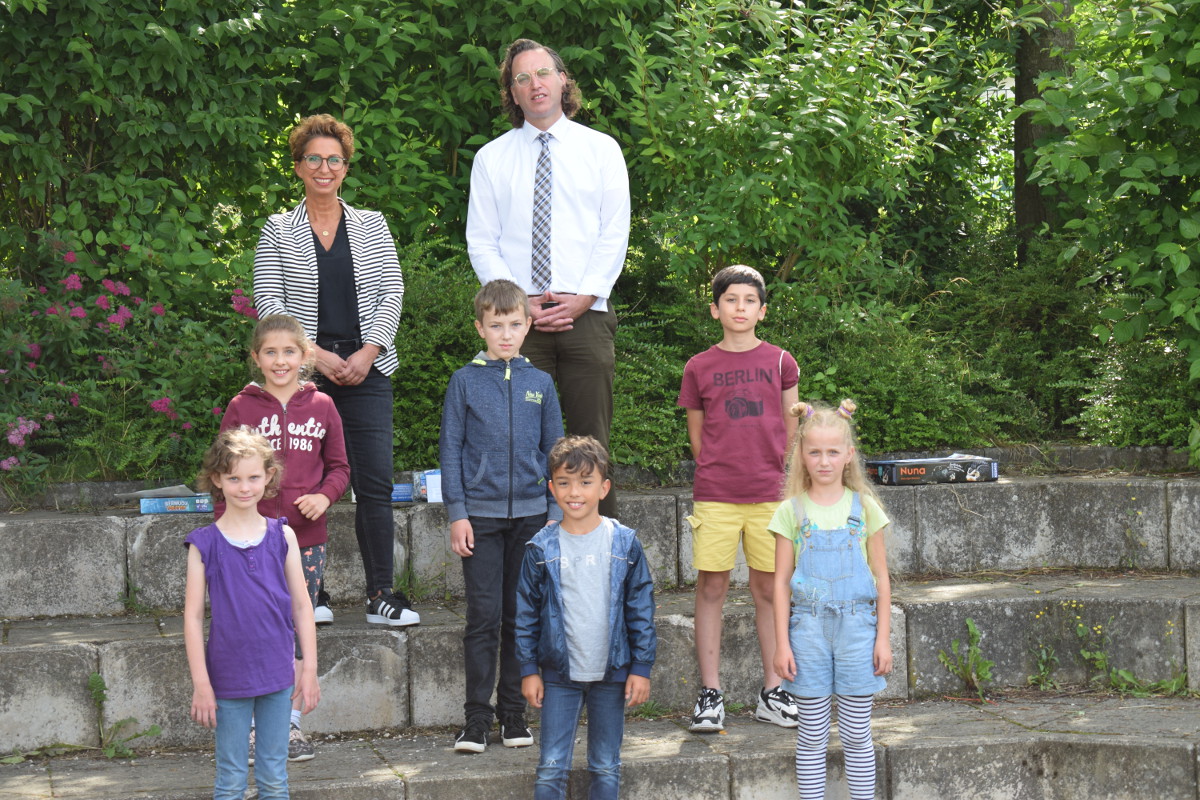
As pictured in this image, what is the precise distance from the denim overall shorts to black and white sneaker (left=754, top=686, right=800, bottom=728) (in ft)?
2.15

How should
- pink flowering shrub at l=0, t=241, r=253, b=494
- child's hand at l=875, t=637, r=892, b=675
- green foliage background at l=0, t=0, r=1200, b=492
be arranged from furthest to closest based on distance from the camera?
1. green foliage background at l=0, t=0, r=1200, b=492
2. pink flowering shrub at l=0, t=241, r=253, b=494
3. child's hand at l=875, t=637, r=892, b=675

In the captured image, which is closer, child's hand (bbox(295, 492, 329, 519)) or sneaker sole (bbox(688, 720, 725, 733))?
child's hand (bbox(295, 492, 329, 519))

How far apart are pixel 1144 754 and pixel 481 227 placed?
2.96 m

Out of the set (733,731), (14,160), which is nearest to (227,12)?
(14,160)

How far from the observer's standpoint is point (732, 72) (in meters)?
6.23

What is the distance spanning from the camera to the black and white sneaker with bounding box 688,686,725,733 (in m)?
4.37

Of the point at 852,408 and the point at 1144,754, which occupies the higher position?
the point at 852,408

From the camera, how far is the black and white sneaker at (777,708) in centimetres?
446

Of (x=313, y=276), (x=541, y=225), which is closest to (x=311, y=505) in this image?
(x=313, y=276)

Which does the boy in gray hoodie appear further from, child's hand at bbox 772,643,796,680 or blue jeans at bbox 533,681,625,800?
child's hand at bbox 772,643,796,680

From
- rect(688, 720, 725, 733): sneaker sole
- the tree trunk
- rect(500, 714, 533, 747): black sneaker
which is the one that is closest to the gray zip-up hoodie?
rect(500, 714, 533, 747): black sneaker

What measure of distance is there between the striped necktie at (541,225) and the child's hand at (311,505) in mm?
1122

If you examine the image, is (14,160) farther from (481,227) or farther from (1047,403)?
(1047,403)

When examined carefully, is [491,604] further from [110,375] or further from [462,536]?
[110,375]
